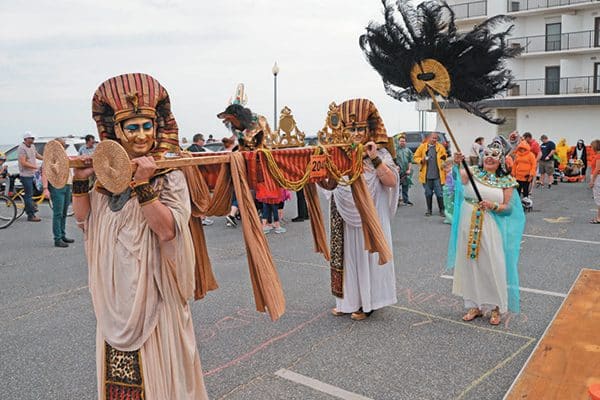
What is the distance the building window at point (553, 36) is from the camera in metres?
31.2

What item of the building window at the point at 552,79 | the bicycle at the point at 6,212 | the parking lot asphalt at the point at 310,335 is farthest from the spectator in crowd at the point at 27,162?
the building window at the point at 552,79

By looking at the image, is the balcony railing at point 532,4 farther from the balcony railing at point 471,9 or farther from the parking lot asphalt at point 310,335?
the parking lot asphalt at point 310,335

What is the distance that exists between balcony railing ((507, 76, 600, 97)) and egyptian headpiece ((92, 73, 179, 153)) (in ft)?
97.2

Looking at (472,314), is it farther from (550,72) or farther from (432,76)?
(550,72)

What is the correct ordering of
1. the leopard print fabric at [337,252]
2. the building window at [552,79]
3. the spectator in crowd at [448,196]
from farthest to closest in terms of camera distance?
the building window at [552,79]
the spectator in crowd at [448,196]
the leopard print fabric at [337,252]

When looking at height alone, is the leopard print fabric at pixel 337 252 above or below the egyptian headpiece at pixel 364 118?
below

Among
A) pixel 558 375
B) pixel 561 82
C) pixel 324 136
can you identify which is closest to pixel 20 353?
pixel 324 136

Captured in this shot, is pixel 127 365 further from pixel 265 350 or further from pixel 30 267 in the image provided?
pixel 30 267

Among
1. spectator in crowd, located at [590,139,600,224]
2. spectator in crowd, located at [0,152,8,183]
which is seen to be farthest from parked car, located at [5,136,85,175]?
spectator in crowd, located at [590,139,600,224]

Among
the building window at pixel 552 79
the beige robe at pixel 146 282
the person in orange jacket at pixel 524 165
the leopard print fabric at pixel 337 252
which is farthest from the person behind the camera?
the building window at pixel 552 79

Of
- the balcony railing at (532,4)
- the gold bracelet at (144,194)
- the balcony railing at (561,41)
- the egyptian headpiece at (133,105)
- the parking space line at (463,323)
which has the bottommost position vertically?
the parking space line at (463,323)

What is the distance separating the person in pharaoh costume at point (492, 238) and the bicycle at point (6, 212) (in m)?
9.25

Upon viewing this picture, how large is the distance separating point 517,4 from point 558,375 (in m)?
34.1

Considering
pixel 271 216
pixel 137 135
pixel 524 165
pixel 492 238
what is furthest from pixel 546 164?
pixel 137 135
